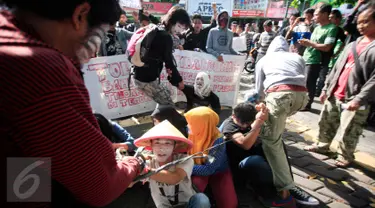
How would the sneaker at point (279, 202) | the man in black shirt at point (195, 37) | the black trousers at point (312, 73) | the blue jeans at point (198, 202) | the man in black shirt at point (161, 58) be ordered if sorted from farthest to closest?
the man in black shirt at point (195, 37), the black trousers at point (312, 73), the man in black shirt at point (161, 58), the sneaker at point (279, 202), the blue jeans at point (198, 202)

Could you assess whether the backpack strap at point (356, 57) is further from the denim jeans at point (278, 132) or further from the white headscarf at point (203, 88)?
the white headscarf at point (203, 88)

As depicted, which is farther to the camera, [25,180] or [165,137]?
[165,137]

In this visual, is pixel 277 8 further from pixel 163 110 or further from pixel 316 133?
pixel 163 110

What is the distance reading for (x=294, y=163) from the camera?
3430mm

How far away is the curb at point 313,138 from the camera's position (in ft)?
11.4

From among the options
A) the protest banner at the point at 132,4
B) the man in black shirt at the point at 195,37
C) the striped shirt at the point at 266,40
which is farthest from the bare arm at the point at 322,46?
the protest banner at the point at 132,4

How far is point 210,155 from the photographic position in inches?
91.8

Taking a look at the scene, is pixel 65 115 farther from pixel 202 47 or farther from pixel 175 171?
pixel 202 47

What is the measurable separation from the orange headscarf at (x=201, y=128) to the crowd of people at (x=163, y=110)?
0.01 meters

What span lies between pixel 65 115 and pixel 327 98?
138 inches

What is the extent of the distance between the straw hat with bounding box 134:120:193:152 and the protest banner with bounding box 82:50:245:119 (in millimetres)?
2380

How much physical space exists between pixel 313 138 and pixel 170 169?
10.5 ft

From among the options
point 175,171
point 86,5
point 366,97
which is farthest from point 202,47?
point 86,5

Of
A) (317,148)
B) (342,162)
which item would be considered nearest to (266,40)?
(317,148)
